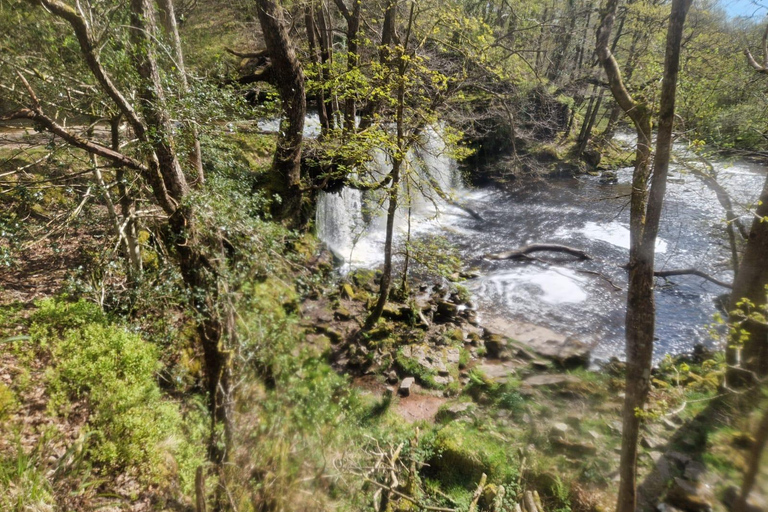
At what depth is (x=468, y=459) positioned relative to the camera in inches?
202

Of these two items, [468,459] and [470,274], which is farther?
[470,274]

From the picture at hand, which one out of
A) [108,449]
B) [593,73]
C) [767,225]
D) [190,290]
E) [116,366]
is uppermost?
[593,73]

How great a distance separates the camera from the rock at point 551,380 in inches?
267

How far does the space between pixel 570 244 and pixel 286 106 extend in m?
10.8

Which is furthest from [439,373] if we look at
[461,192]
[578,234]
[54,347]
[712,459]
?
[461,192]

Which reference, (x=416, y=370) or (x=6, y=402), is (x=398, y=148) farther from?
(x=6, y=402)

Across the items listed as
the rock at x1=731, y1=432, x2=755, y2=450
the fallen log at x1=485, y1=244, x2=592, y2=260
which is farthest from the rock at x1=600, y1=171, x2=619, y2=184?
the rock at x1=731, y1=432, x2=755, y2=450

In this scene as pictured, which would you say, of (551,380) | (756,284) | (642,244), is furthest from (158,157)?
(756,284)

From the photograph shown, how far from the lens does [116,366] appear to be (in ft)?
13.1

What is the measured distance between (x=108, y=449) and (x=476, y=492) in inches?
178

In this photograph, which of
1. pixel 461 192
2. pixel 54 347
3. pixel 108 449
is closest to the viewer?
pixel 108 449

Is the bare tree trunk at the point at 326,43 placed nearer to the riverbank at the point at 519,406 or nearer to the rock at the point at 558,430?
the riverbank at the point at 519,406

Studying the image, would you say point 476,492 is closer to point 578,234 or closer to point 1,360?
point 1,360

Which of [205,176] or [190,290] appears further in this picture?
[205,176]
